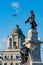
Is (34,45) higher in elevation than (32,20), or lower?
lower

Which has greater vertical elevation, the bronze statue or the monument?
the bronze statue

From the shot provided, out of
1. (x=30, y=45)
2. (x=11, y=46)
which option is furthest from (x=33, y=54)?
(x=11, y=46)

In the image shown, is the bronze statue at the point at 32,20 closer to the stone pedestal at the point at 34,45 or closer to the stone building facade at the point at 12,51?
the stone pedestal at the point at 34,45

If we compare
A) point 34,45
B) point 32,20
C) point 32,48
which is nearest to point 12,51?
point 32,20

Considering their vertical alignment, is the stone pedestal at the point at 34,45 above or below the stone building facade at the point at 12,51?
below

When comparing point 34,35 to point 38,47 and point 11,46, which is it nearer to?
point 38,47

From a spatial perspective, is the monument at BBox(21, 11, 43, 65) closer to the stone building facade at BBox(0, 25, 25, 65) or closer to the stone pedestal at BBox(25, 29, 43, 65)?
the stone pedestal at BBox(25, 29, 43, 65)

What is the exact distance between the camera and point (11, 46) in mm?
94438

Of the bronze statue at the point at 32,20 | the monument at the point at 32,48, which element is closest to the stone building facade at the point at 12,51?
the bronze statue at the point at 32,20

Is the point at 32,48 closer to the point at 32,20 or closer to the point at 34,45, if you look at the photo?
the point at 34,45

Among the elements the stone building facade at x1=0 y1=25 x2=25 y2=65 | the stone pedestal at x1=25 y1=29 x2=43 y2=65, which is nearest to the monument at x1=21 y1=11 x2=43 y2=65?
the stone pedestal at x1=25 y1=29 x2=43 y2=65

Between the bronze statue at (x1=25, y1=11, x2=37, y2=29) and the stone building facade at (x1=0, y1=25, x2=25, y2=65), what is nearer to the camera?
the bronze statue at (x1=25, y1=11, x2=37, y2=29)

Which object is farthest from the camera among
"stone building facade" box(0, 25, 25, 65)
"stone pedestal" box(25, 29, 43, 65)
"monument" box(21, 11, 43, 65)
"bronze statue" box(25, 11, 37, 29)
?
"stone building facade" box(0, 25, 25, 65)

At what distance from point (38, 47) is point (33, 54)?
90 centimetres
